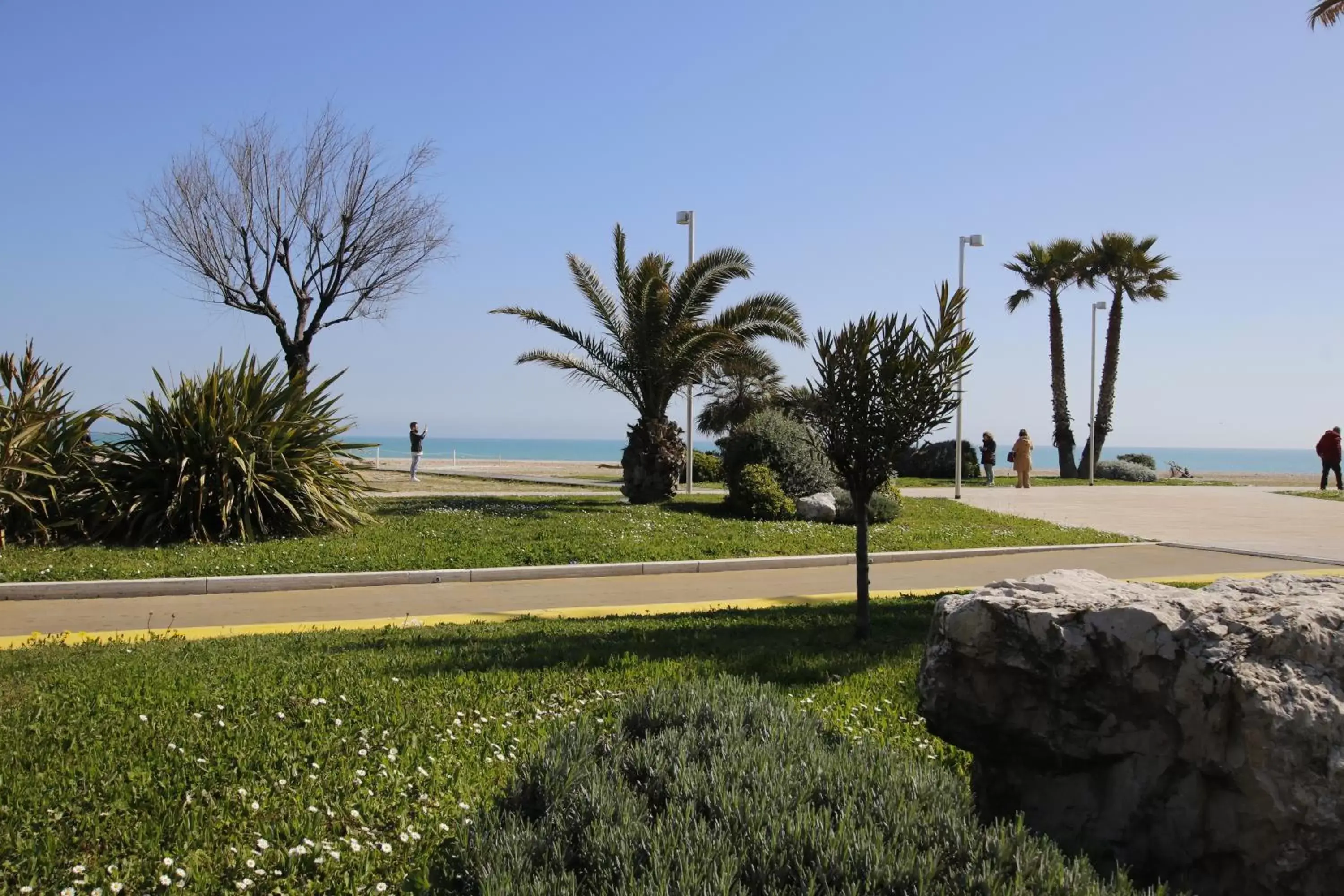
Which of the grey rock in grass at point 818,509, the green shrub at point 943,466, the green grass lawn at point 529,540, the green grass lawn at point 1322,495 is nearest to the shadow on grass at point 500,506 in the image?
the green grass lawn at point 529,540

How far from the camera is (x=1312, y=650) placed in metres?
3.28

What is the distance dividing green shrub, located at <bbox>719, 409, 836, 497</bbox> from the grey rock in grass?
3.61 feet

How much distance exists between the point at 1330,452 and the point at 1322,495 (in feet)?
15.0

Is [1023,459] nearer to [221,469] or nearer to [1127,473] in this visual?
[1127,473]

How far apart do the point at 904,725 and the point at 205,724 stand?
3770 mm

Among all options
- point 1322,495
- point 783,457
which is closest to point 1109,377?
point 1322,495

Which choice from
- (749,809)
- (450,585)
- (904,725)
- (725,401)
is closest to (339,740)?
(749,809)

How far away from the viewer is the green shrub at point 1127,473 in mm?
41656

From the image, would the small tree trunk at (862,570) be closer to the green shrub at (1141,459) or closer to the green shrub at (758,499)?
the green shrub at (758,499)

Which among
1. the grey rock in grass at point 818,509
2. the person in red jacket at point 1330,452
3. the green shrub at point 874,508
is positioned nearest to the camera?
the grey rock in grass at point 818,509

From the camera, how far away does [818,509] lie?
1880 cm

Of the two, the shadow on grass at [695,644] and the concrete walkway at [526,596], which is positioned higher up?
the shadow on grass at [695,644]

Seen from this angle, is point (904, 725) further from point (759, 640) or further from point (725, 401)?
point (725, 401)

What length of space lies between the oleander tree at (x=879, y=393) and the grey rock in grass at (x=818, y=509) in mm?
10767
